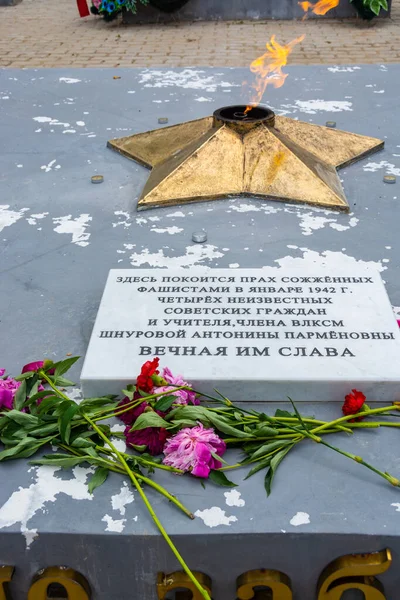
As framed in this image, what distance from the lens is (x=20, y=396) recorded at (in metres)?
1.98

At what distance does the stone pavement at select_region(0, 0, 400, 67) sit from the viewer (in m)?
8.16

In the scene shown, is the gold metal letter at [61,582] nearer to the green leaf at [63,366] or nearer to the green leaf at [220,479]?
the green leaf at [220,479]

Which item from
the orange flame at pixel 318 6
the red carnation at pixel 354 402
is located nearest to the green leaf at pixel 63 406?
the red carnation at pixel 354 402

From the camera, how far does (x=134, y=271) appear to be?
98.3 inches

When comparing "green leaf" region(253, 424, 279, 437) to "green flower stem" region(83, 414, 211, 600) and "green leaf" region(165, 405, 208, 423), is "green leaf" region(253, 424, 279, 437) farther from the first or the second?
"green flower stem" region(83, 414, 211, 600)

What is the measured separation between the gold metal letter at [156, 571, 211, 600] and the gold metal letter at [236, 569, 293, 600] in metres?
0.09

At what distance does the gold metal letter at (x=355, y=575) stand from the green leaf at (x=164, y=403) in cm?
60

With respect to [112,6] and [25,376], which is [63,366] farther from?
[112,6]

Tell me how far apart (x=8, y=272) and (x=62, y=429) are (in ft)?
4.01

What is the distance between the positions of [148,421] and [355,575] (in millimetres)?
684

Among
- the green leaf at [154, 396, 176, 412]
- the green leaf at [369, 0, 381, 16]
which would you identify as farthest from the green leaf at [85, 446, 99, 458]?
the green leaf at [369, 0, 381, 16]

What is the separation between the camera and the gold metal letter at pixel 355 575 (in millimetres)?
1685

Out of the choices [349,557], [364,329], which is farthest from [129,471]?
[364,329]

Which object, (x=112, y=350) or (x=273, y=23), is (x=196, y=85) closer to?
(x=112, y=350)
